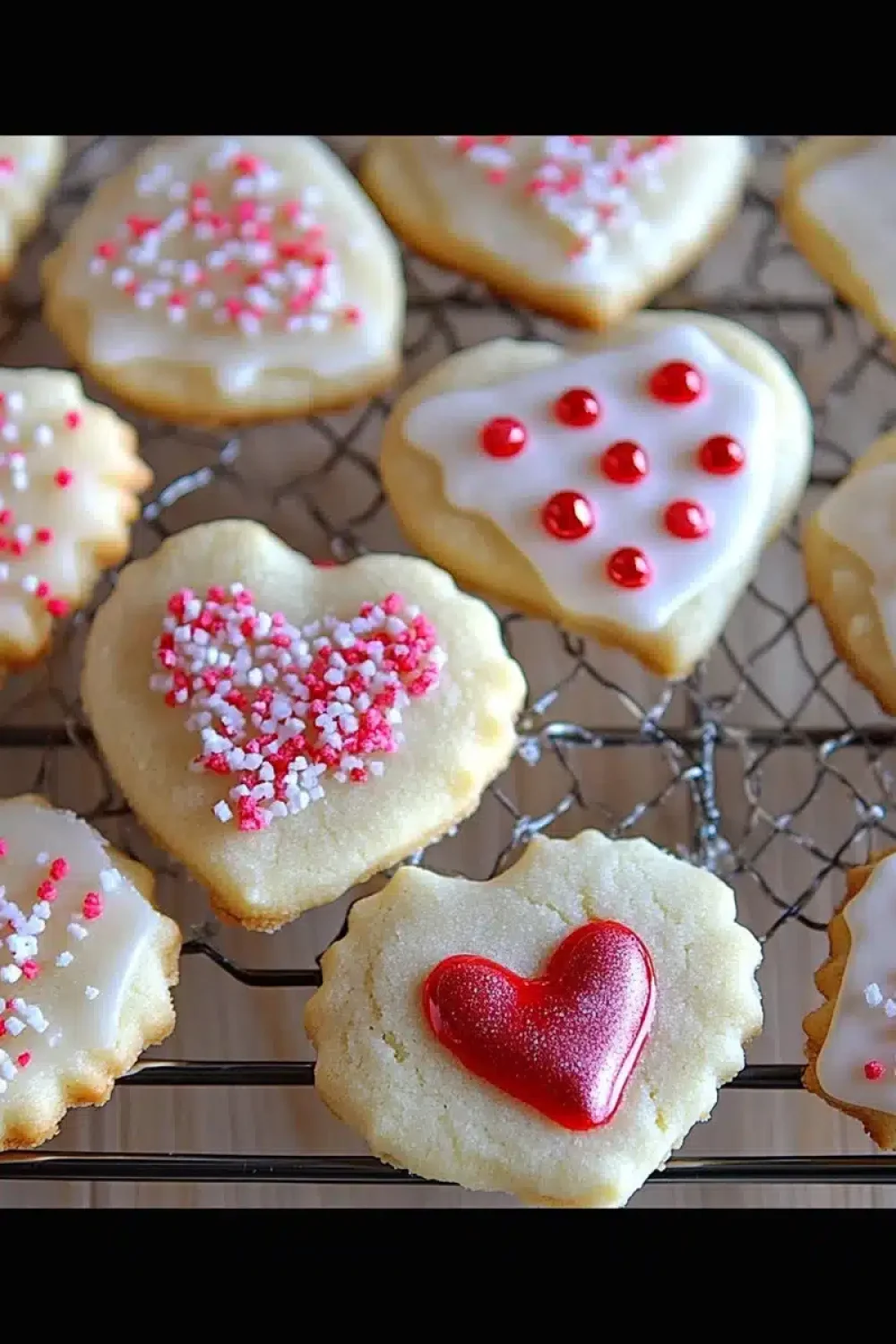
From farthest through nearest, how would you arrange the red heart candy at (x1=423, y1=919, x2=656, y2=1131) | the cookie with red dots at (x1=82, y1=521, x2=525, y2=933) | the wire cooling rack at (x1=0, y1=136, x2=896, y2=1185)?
the wire cooling rack at (x1=0, y1=136, x2=896, y2=1185) → the cookie with red dots at (x1=82, y1=521, x2=525, y2=933) → the red heart candy at (x1=423, y1=919, x2=656, y2=1131)

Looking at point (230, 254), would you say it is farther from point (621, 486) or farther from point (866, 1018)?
point (866, 1018)

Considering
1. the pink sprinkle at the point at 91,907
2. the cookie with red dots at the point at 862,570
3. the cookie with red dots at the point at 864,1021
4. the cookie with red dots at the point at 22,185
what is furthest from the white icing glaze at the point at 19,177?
the cookie with red dots at the point at 864,1021

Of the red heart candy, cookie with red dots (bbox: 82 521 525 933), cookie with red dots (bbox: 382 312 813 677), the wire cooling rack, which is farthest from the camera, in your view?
the wire cooling rack

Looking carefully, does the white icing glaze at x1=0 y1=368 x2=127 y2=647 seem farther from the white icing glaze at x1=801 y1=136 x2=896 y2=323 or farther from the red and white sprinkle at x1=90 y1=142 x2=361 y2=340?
the white icing glaze at x1=801 y1=136 x2=896 y2=323

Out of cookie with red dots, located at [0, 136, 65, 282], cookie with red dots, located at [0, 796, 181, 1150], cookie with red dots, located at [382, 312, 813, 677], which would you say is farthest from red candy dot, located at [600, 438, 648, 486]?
cookie with red dots, located at [0, 136, 65, 282]

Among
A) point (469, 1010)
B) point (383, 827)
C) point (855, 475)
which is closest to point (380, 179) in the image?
point (855, 475)
